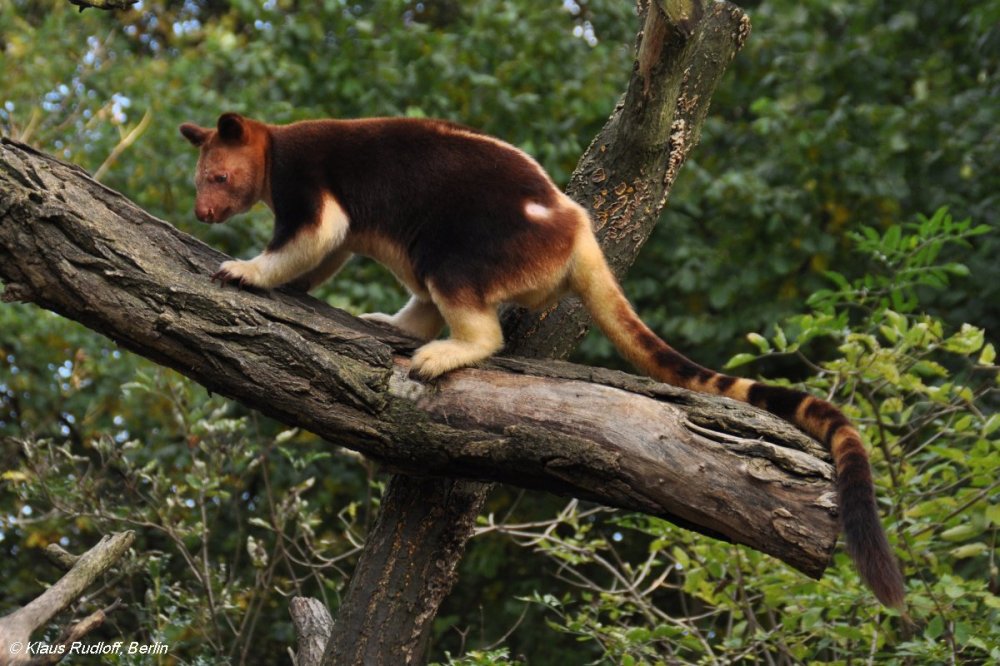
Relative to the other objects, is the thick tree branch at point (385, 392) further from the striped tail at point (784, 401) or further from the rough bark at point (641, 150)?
the rough bark at point (641, 150)

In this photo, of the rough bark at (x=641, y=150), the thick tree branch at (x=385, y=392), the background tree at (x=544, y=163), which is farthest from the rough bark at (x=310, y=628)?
the background tree at (x=544, y=163)

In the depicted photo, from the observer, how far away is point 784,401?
11.8 ft

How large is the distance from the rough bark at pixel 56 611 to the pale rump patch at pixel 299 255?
2.94 ft

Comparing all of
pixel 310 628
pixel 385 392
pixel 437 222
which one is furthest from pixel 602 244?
pixel 310 628

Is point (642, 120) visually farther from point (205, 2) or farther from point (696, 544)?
point (205, 2)

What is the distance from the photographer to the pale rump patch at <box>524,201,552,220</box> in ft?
13.1

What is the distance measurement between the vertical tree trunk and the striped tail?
27 cm

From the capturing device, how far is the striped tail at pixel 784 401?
3.01 metres

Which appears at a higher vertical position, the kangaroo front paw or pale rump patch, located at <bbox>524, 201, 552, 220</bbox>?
pale rump patch, located at <bbox>524, 201, 552, 220</bbox>

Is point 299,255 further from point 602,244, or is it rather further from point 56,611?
point 56,611

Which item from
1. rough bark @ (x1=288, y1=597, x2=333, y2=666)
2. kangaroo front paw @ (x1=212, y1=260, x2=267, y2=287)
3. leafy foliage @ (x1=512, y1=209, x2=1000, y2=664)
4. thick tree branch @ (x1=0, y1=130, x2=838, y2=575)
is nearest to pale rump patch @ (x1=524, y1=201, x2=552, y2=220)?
thick tree branch @ (x1=0, y1=130, x2=838, y2=575)

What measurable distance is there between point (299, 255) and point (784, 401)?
1623 mm

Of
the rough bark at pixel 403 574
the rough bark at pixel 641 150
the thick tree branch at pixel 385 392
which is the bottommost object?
the rough bark at pixel 403 574

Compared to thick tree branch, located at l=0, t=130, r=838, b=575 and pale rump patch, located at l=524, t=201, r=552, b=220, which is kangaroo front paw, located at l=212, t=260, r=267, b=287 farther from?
pale rump patch, located at l=524, t=201, r=552, b=220
